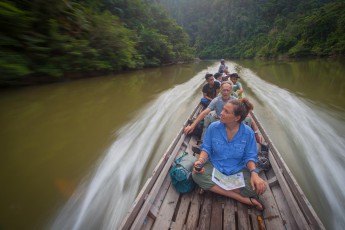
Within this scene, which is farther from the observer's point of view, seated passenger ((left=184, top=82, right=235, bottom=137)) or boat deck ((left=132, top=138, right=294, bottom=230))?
seated passenger ((left=184, top=82, right=235, bottom=137))

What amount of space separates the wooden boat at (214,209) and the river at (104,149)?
763 mm

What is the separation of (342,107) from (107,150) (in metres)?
7.52

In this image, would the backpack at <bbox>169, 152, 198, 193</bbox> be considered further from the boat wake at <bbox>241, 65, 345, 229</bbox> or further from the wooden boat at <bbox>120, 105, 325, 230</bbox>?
the boat wake at <bbox>241, 65, 345, 229</bbox>

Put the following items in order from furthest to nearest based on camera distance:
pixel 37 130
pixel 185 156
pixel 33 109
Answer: pixel 33 109, pixel 37 130, pixel 185 156

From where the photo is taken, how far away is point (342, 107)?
6785mm

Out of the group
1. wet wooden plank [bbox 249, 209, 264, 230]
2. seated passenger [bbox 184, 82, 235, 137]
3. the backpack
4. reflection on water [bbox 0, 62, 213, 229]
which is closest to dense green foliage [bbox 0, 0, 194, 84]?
reflection on water [bbox 0, 62, 213, 229]

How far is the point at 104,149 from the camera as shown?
4.31m

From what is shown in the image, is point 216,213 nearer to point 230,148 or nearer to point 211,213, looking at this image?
point 211,213

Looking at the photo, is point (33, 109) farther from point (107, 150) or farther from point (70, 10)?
point (70, 10)

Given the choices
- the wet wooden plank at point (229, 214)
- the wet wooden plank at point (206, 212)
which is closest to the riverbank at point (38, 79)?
the wet wooden plank at point (206, 212)

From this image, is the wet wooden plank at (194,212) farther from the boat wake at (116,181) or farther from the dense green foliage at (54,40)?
the dense green foliage at (54,40)

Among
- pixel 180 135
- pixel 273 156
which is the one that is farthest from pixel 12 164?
pixel 273 156

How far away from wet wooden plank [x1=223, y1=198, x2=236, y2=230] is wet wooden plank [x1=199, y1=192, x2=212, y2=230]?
0.56 ft

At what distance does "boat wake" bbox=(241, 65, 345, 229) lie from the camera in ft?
9.12
